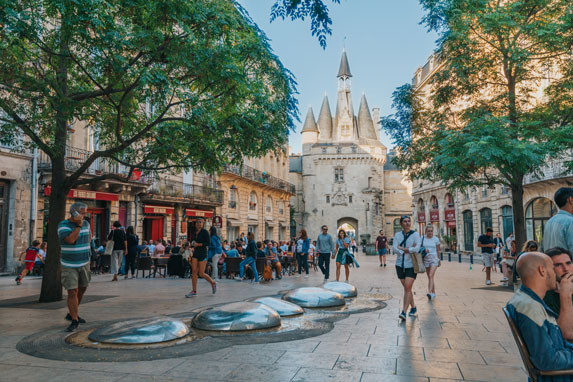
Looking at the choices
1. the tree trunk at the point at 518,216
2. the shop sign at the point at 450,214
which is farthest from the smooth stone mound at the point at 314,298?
the shop sign at the point at 450,214

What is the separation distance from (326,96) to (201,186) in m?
45.7

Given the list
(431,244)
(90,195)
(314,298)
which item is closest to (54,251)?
(314,298)

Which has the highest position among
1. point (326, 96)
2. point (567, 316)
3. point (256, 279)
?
point (326, 96)

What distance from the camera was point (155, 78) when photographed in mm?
7801

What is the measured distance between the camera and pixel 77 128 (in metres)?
18.6

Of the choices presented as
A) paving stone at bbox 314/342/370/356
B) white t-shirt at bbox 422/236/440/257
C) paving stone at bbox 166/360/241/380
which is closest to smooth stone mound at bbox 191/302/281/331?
paving stone at bbox 314/342/370/356

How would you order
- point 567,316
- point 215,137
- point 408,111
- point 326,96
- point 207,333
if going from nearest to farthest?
point 567,316
point 207,333
point 215,137
point 408,111
point 326,96

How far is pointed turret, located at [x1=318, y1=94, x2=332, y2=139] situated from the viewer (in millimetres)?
65750

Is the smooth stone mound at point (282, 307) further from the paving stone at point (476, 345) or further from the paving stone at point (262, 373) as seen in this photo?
the paving stone at point (262, 373)

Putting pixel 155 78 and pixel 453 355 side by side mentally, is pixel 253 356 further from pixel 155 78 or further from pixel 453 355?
pixel 155 78

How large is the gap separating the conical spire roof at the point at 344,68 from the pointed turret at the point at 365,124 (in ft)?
18.5

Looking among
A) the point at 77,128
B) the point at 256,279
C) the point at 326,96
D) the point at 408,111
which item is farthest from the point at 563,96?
the point at 326,96

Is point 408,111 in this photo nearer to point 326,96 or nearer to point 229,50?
point 229,50

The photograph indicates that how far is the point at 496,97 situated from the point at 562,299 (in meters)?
11.8
